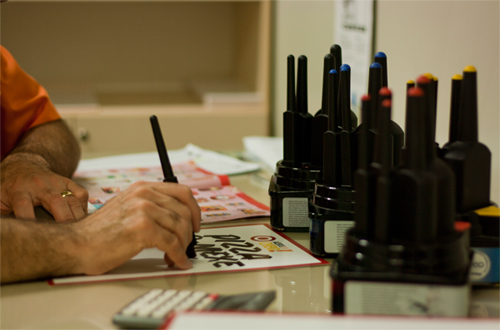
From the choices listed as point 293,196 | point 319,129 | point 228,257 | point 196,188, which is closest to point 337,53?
point 319,129

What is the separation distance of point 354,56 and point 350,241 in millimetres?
1066

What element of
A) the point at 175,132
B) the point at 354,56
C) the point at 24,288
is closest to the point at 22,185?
the point at 24,288

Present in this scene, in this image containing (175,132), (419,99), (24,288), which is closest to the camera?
(419,99)

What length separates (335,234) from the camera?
2.19 feet

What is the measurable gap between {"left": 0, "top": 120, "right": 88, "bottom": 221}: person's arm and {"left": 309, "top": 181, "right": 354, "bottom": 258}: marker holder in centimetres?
37

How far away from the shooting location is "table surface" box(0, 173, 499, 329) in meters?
0.53

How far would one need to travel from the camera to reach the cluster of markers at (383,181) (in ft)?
1.55

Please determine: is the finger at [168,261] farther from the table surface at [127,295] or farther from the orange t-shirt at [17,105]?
the orange t-shirt at [17,105]

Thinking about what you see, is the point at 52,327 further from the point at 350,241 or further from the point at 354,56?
the point at 354,56

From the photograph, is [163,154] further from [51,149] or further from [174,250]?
[51,149]

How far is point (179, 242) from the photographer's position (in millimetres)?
650

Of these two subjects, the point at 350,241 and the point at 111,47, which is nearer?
the point at 350,241

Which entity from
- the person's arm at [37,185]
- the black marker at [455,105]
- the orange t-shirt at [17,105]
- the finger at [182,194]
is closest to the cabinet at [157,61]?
the orange t-shirt at [17,105]

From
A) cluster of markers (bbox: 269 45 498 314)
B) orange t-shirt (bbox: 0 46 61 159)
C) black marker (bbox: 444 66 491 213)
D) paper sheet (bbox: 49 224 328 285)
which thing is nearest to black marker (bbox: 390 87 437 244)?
cluster of markers (bbox: 269 45 498 314)
